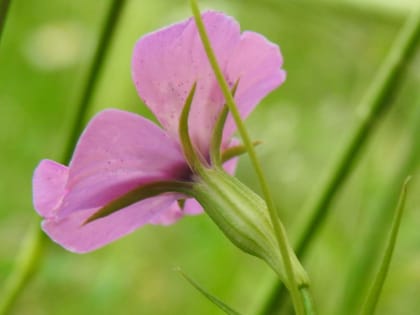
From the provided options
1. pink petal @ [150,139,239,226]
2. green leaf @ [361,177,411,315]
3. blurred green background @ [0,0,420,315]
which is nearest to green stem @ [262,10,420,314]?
blurred green background @ [0,0,420,315]

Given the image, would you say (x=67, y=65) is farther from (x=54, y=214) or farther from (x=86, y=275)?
(x=54, y=214)

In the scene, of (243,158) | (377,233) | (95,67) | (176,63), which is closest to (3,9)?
(176,63)

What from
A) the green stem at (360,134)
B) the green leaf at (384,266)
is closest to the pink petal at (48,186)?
the green leaf at (384,266)

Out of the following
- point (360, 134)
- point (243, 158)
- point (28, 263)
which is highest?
point (360, 134)

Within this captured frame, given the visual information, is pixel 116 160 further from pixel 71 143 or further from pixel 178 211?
pixel 71 143

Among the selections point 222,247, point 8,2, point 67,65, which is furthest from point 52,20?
point 8,2

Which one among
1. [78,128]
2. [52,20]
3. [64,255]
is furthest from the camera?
[52,20]
